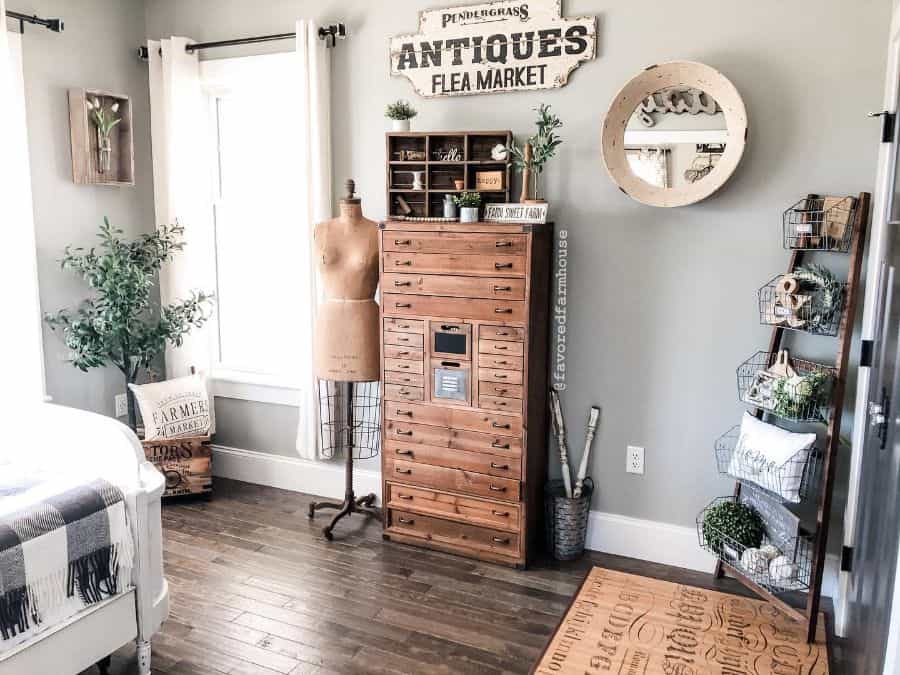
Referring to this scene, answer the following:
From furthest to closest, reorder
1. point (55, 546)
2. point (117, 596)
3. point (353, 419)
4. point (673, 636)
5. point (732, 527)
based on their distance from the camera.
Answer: point (353, 419)
point (732, 527)
point (673, 636)
point (117, 596)
point (55, 546)

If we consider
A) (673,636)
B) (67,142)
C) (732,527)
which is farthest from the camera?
(67,142)

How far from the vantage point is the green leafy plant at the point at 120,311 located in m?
3.51

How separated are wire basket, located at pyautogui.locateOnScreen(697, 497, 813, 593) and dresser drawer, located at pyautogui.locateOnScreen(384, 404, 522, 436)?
862 mm

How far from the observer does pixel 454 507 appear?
322cm

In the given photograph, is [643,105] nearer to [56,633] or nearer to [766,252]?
[766,252]

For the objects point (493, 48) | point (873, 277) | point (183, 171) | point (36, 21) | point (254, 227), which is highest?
point (36, 21)

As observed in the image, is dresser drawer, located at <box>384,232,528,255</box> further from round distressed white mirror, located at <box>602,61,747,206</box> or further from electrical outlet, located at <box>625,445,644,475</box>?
electrical outlet, located at <box>625,445,644,475</box>

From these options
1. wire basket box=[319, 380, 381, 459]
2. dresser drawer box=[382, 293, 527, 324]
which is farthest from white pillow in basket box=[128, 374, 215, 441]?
dresser drawer box=[382, 293, 527, 324]

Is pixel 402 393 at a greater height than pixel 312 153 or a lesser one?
lesser

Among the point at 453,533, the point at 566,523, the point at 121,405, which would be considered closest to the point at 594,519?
the point at 566,523

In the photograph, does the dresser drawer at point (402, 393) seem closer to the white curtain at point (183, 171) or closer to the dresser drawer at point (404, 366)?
the dresser drawer at point (404, 366)

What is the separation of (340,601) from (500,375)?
1.08 m

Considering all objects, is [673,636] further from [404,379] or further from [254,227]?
[254,227]

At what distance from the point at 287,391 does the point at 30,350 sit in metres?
1.21
